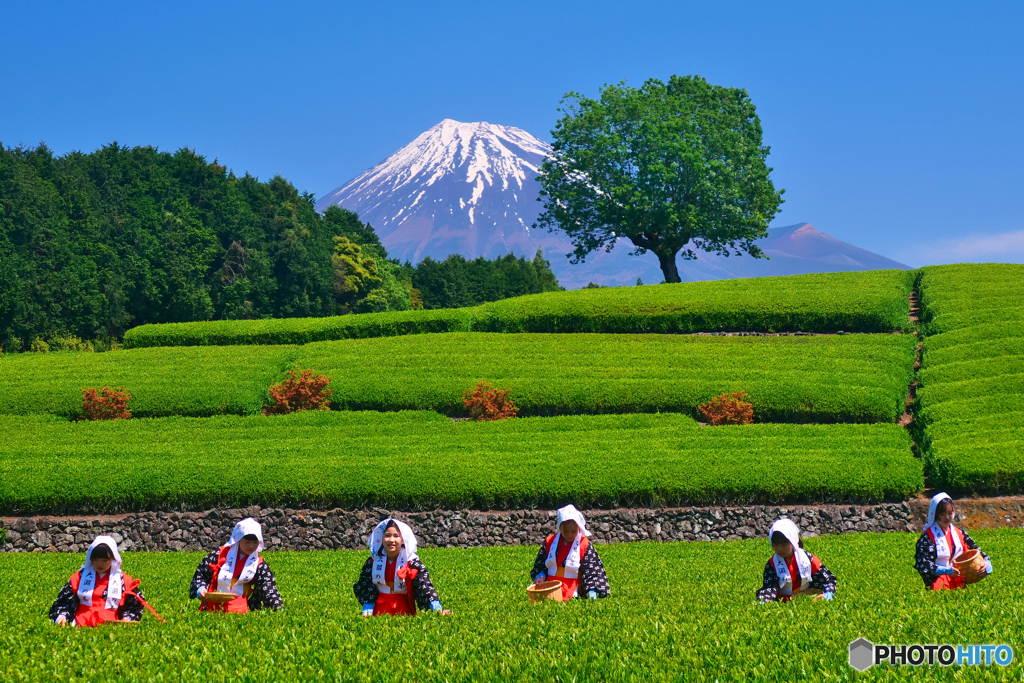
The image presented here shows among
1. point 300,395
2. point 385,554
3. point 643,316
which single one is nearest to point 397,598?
point 385,554

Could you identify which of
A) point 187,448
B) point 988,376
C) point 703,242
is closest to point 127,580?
point 187,448

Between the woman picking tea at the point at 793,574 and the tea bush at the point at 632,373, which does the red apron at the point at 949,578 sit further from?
the tea bush at the point at 632,373

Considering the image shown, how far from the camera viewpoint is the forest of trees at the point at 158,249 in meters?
49.2

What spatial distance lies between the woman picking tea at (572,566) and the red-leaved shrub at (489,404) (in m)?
15.8

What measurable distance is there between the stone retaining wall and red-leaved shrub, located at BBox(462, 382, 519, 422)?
283 inches

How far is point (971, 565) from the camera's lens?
7.98 m

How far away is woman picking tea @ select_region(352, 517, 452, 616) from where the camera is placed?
725cm

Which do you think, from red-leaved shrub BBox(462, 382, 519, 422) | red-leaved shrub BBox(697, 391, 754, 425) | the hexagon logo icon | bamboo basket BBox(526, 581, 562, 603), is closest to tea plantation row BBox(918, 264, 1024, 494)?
red-leaved shrub BBox(697, 391, 754, 425)

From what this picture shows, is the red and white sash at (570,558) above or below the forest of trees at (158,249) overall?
below

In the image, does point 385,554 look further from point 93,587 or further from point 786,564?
point 786,564

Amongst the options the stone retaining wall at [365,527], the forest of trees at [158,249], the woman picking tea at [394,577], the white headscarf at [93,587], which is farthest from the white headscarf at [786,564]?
the forest of trees at [158,249]

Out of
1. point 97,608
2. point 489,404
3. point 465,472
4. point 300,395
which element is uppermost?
point 300,395

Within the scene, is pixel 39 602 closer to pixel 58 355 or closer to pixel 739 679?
pixel 739 679

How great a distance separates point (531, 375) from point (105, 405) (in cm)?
1321
